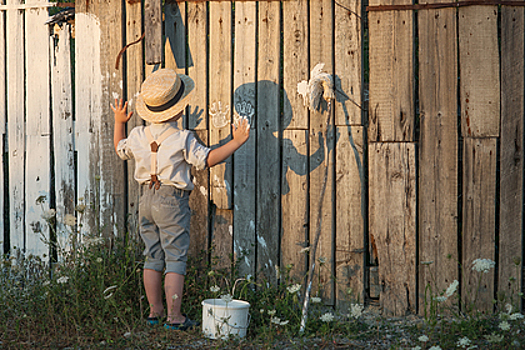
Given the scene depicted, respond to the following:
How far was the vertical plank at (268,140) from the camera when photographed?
445 cm

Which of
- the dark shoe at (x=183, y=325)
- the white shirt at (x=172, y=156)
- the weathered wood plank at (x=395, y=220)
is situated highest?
the white shirt at (x=172, y=156)

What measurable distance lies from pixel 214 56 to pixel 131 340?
2.56m

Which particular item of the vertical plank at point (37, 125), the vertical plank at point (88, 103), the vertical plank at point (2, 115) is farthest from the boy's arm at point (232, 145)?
the vertical plank at point (2, 115)

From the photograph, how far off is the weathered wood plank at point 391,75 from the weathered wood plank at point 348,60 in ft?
0.38

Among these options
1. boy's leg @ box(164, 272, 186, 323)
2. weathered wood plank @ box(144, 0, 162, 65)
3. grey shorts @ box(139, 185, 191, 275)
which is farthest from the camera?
weathered wood plank @ box(144, 0, 162, 65)

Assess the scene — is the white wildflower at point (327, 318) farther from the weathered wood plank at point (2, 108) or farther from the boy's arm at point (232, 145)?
the weathered wood plank at point (2, 108)

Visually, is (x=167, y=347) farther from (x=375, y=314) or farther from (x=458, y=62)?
(x=458, y=62)

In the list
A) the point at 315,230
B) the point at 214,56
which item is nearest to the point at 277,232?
the point at 315,230

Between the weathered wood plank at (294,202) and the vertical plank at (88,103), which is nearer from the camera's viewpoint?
the weathered wood plank at (294,202)

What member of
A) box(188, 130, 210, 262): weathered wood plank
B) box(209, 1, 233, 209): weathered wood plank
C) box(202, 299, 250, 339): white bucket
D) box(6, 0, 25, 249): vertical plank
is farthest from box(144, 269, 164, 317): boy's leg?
box(6, 0, 25, 249): vertical plank

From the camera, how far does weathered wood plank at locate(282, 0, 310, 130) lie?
14.5 feet

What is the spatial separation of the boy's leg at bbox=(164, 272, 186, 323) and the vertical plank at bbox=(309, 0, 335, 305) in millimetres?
1286

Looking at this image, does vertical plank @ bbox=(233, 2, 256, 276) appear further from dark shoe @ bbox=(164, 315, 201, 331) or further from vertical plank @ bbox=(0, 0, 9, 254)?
vertical plank @ bbox=(0, 0, 9, 254)

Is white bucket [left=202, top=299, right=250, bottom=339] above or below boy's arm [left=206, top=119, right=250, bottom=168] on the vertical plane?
A: below
